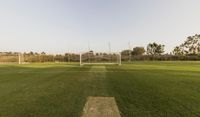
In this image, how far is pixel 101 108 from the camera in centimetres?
355

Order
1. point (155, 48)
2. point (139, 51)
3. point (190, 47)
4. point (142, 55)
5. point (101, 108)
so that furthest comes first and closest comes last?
point (139, 51), point (155, 48), point (190, 47), point (142, 55), point (101, 108)

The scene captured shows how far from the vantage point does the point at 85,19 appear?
30.3 meters

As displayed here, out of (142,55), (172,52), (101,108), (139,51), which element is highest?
(139,51)

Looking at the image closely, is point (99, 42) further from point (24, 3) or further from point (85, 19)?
point (24, 3)

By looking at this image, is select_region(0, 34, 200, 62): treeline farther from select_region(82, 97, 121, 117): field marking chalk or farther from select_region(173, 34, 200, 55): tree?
select_region(82, 97, 121, 117): field marking chalk

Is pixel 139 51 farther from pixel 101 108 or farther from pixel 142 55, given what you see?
pixel 101 108

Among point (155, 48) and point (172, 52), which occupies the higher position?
point (155, 48)

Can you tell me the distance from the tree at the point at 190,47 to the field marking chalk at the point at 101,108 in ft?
166

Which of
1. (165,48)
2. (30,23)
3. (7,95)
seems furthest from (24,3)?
(165,48)

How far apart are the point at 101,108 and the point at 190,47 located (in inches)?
2062

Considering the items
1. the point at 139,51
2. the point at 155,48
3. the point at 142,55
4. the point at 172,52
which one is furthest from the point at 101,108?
the point at 139,51

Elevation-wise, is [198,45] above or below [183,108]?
above

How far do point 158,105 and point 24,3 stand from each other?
21000 mm

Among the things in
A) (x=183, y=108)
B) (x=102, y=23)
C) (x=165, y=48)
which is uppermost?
(x=102, y=23)
